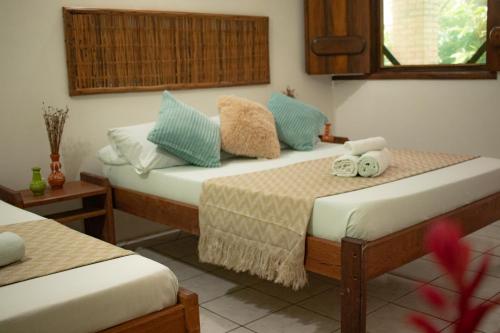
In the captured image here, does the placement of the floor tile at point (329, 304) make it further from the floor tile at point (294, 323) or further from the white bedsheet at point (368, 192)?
the white bedsheet at point (368, 192)

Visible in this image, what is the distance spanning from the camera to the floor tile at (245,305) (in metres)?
2.58

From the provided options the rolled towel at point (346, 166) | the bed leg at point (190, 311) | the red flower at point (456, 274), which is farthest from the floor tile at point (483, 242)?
the red flower at point (456, 274)

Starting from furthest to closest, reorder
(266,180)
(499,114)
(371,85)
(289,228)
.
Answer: (371,85) → (499,114) → (266,180) → (289,228)

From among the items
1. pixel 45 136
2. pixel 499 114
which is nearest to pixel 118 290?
pixel 45 136

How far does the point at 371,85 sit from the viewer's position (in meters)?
4.71

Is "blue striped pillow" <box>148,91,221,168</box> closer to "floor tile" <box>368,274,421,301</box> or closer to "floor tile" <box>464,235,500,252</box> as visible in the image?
"floor tile" <box>368,274,421,301</box>

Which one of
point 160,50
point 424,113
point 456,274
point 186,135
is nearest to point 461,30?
point 424,113

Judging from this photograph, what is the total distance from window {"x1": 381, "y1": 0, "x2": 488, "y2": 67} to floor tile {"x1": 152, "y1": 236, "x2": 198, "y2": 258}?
229 centimetres

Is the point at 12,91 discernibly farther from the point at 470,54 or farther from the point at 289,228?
the point at 470,54

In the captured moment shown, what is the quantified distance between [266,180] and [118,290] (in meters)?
1.23

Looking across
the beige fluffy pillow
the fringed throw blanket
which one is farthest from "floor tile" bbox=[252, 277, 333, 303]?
the beige fluffy pillow

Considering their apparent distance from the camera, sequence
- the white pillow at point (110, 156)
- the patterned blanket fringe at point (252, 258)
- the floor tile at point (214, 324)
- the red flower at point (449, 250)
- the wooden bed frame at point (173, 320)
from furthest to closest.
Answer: the white pillow at point (110, 156), the floor tile at point (214, 324), the patterned blanket fringe at point (252, 258), the wooden bed frame at point (173, 320), the red flower at point (449, 250)

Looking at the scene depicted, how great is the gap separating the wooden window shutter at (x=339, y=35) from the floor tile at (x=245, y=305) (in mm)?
2402

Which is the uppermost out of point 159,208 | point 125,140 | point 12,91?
point 12,91
